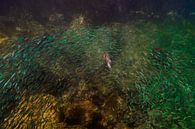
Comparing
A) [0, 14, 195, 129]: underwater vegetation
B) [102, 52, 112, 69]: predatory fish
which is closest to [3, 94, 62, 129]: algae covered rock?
[0, 14, 195, 129]: underwater vegetation

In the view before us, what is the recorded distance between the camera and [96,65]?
872 cm

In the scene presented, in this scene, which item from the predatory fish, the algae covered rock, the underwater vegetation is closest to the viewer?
the algae covered rock

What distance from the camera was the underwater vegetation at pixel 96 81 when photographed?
647 centimetres

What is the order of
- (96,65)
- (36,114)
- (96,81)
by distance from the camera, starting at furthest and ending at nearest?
1. (96,65)
2. (96,81)
3. (36,114)

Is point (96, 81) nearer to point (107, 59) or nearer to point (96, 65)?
point (96, 65)

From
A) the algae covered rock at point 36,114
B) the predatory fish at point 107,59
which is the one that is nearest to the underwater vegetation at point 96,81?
the algae covered rock at point 36,114

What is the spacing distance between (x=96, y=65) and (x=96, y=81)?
0.98 meters

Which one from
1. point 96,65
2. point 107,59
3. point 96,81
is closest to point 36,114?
point 96,81

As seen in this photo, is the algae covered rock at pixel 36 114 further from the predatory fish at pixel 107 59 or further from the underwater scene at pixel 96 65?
the predatory fish at pixel 107 59

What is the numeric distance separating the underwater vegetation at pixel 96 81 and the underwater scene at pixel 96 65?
27 millimetres

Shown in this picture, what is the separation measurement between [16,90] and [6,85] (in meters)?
→ 0.40

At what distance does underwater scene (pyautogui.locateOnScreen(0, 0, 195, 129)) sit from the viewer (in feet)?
21.5

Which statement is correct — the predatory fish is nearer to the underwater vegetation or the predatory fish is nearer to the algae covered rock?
the underwater vegetation

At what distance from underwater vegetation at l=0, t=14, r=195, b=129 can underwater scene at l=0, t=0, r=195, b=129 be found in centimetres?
3
